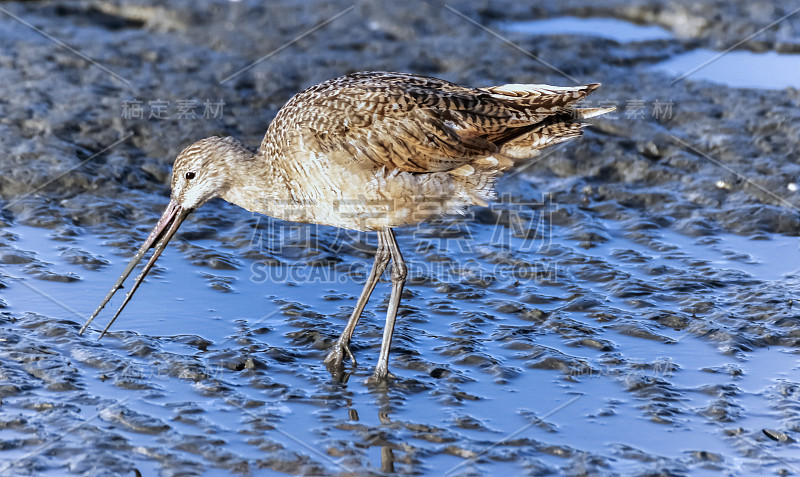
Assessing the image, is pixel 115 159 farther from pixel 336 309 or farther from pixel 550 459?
pixel 550 459

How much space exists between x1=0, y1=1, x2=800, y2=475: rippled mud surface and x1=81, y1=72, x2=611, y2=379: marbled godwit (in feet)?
1.50

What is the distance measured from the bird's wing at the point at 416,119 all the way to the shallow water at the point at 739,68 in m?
4.08

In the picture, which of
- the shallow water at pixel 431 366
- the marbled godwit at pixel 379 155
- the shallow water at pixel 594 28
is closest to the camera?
the shallow water at pixel 431 366

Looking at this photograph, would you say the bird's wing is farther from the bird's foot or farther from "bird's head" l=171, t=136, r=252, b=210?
the bird's foot

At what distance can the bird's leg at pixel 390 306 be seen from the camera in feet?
15.6

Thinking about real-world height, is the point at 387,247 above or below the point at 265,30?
below

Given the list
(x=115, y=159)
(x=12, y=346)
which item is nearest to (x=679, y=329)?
(x=12, y=346)

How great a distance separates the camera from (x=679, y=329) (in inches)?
207

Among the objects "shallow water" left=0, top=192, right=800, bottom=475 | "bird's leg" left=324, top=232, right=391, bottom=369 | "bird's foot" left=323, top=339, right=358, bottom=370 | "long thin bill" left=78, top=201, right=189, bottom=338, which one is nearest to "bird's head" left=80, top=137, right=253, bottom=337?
"long thin bill" left=78, top=201, right=189, bottom=338

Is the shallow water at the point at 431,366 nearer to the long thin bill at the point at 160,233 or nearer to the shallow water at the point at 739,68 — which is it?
the long thin bill at the point at 160,233

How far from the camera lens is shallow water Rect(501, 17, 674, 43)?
951cm

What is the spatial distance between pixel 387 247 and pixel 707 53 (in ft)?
17.4

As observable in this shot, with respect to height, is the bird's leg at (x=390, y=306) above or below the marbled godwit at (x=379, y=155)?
below

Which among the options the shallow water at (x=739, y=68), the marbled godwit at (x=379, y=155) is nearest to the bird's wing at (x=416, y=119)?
the marbled godwit at (x=379, y=155)
